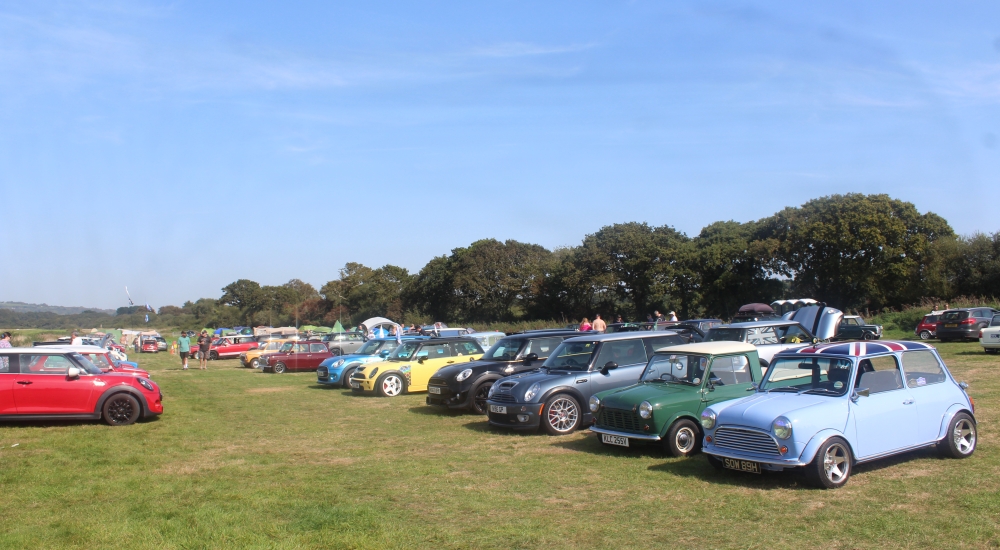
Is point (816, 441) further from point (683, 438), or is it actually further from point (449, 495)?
point (449, 495)

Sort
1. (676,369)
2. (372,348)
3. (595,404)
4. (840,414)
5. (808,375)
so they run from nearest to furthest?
(840,414) < (808,375) < (595,404) < (676,369) < (372,348)

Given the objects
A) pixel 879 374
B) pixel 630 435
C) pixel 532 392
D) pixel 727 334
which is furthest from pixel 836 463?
pixel 727 334

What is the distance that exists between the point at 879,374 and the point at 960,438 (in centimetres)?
148

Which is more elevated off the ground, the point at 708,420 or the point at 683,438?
the point at 708,420

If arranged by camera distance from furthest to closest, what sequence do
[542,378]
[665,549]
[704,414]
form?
[542,378] → [704,414] → [665,549]

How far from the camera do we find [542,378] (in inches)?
480

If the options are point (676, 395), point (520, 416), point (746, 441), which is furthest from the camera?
point (520, 416)

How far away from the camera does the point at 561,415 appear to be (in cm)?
1182

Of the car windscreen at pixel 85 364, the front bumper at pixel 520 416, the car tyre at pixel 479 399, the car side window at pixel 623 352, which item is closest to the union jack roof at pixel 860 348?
the car side window at pixel 623 352

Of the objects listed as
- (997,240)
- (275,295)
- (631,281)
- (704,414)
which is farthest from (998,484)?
(275,295)

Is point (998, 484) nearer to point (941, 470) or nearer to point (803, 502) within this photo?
point (941, 470)

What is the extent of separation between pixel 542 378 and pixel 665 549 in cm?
643

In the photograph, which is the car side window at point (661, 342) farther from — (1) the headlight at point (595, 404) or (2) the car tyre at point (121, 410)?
(2) the car tyre at point (121, 410)

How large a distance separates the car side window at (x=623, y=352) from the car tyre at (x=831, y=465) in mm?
4942
